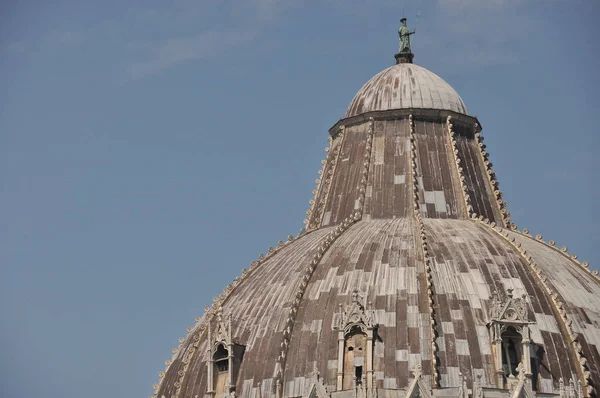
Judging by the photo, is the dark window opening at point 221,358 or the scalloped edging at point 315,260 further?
the dark window opening at point 221,358

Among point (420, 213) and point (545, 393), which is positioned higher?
point (420, 213)

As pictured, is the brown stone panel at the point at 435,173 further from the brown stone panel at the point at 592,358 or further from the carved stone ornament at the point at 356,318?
the brown stone panel at the point at 592,358

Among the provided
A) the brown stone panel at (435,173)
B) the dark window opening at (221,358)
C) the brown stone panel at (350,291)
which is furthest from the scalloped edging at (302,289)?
the brown stone panel at (435,173)

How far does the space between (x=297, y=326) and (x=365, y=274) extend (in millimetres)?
5027

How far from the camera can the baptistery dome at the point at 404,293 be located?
84938 mm

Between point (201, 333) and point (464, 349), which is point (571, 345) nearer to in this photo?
point (464, 349)

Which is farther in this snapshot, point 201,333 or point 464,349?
point 201,333

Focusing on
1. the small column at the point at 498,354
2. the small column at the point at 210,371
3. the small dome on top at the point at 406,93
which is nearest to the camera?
the small column at the point at 498,354

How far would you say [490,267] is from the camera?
297ft

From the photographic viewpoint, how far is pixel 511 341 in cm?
8562

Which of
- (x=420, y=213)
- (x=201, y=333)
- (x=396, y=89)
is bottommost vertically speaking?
(x=201, y=333)

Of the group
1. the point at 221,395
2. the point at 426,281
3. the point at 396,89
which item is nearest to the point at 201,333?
the point at 221,395

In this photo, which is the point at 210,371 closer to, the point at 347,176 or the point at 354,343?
the point at 354,343

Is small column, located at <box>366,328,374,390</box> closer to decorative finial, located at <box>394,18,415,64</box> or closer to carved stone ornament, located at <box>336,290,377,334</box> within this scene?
carved stone ornament, located at <box>336,290,377,334</box>
